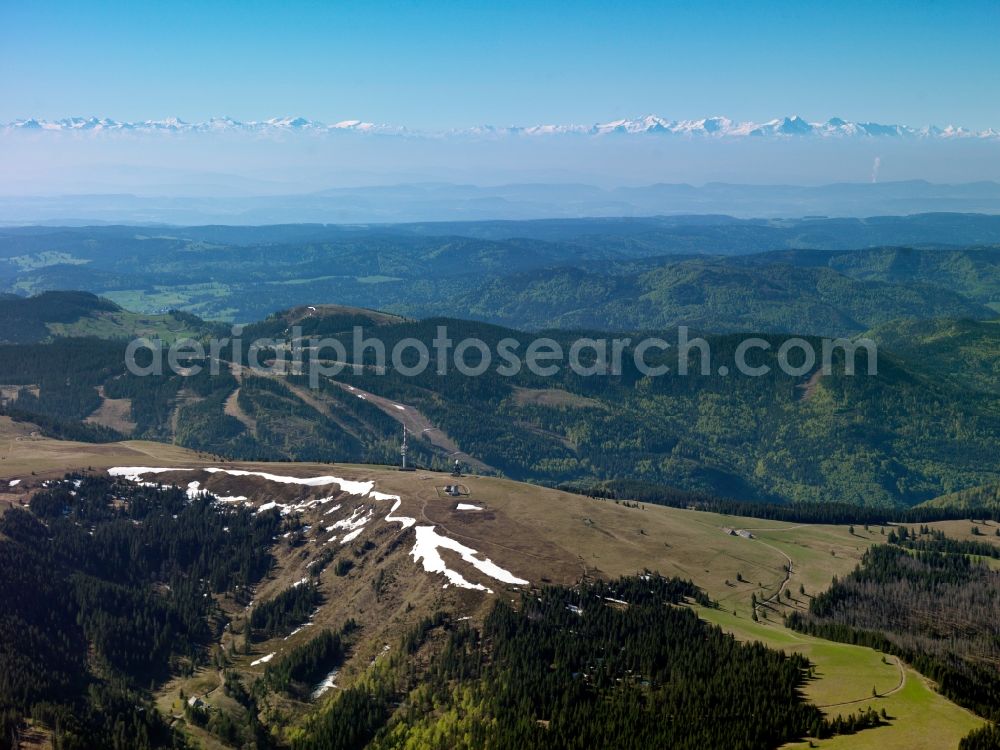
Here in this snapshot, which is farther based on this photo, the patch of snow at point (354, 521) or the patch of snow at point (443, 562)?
the patch of snow at point (354, 521)

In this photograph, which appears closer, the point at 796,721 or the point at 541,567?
the point at 796,721

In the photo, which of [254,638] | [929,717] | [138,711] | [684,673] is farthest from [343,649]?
[929,717]

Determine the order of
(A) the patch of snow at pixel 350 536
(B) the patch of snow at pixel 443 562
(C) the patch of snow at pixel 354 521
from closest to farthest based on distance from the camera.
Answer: (B) the patch of snow at pixel 443 562
(A) the patch of snow at pixel 350 536
(C) the patch of snow at pixel 354 521

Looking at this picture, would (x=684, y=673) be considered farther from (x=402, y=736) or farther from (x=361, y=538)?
(x=361, y=538)

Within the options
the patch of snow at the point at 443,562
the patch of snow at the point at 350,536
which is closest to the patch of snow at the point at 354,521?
the patch of snow at the point at 350,536

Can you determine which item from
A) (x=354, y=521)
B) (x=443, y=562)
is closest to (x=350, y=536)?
(x=354, y=521)

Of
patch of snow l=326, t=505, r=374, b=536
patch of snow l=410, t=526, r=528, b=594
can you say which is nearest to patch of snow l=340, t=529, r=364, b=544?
patch of snow l=326, t=505, r=374, b=536

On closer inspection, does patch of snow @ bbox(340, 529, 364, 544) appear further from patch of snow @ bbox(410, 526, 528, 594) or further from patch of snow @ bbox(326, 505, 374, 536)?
patch of snow @ bbox(410, 526, 528, 594)

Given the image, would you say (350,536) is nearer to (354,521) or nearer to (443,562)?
(354,521)

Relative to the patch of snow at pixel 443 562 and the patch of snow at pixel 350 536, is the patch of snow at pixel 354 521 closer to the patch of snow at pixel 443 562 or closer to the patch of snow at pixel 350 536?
the patch of snow at pixel 350 536
